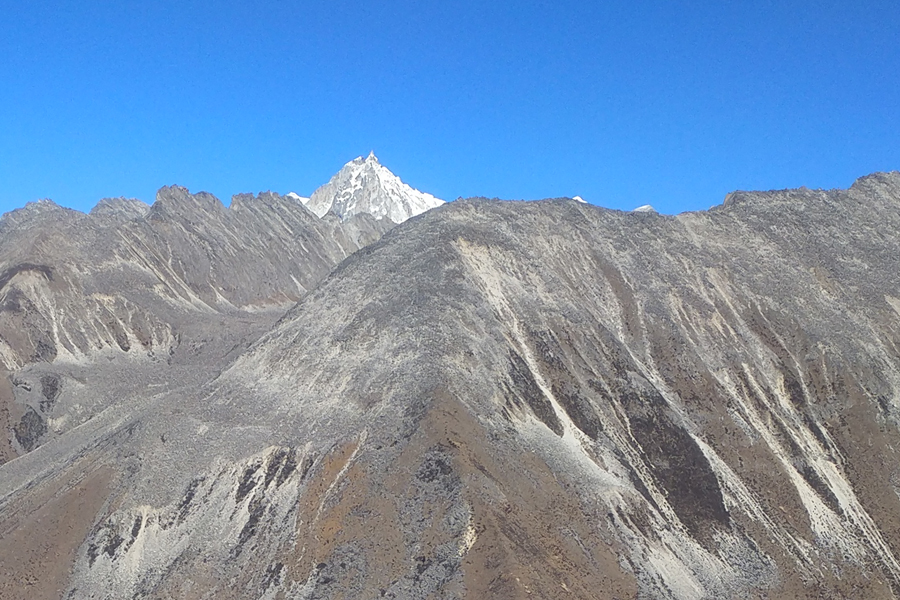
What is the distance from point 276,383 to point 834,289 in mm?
44269

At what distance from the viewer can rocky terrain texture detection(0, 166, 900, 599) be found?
31953 mm

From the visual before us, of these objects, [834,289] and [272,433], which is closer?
[272,433]

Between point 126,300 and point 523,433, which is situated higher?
point 126,300

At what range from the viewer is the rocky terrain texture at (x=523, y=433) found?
105 feet

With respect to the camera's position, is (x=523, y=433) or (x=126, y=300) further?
(x=126, y=300)

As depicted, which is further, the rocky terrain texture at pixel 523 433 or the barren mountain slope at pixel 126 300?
the barren mountain slope at pixel 126 300

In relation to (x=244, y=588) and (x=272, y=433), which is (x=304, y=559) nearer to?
(x=244, y=588)

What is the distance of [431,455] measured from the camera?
33.4 metres

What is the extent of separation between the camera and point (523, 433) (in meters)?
38.3

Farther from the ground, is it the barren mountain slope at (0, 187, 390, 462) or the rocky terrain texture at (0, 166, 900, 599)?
the barren mountain slope at (0, 187, 390, 462)

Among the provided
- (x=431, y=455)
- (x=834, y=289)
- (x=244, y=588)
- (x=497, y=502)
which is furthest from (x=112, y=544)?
(x=834, y=289)

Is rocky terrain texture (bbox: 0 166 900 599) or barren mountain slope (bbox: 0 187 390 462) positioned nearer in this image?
rocky terrain texture (bbox: 0 166 900 599)

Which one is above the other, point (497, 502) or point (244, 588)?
point (244, 588)

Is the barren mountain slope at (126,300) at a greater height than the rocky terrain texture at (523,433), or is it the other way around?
the barren mountain slope at (126,300)
